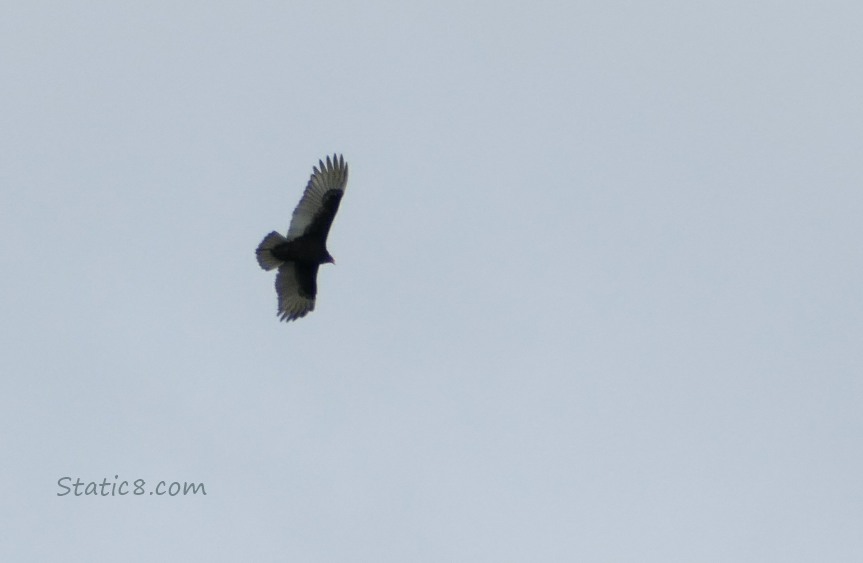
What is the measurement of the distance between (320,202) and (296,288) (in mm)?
3100

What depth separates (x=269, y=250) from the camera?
3516 inches

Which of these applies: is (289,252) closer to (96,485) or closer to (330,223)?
(330,223)

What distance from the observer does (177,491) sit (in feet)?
295

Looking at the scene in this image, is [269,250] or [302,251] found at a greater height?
[269,250]

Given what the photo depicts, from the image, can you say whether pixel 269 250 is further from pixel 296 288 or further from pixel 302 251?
pixel 296 288

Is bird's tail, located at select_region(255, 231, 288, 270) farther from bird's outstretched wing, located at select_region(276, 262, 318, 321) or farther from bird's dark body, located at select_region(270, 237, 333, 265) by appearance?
bird's outstretched wing, located at select_region(276, 262, 318, 321)

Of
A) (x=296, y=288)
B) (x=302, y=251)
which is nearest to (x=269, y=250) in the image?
(x=302, y=251)

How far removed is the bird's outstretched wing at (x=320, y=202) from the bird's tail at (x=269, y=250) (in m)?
0.37

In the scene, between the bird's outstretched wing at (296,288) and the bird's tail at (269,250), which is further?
the bird's outstretched wing at (296,288)

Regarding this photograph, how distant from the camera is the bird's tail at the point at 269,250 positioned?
8919 cm

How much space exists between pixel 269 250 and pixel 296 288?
2099 millimetres

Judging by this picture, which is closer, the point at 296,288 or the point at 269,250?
the point at 269,250

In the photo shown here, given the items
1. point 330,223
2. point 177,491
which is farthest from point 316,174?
point 177,491

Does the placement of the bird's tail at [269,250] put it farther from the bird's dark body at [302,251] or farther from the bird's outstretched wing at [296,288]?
the bird's outstretched wing at [296,288]
